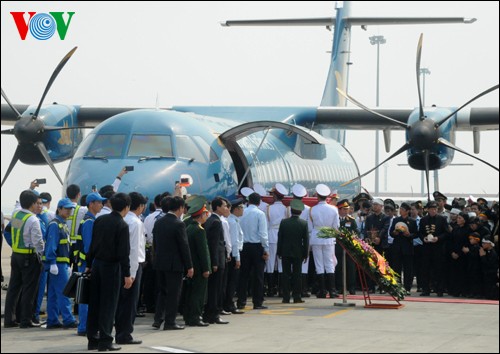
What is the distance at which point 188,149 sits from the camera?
15.5m

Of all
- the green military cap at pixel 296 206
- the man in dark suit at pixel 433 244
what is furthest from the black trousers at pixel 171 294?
the man in dark suit at pixel 433 244

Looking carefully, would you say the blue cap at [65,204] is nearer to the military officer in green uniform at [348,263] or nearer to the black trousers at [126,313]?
the black trousers at [126,313]

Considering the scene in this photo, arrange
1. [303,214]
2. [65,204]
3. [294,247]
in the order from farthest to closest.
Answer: [303,214] → [294,247] → [65,204]

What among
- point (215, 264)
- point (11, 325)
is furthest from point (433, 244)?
point (11, 325)

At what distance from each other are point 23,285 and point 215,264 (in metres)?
2.47

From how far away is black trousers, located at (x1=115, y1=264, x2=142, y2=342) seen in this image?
9578 mm

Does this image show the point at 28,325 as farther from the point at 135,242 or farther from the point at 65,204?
the point at 135,242

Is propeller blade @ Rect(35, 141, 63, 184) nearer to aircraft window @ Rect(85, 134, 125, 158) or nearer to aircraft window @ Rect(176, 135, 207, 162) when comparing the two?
aircraft window @ Rect(85, 134, 125, 158)

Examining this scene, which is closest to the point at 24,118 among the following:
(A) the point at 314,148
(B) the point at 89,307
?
(A) the point at 314,148

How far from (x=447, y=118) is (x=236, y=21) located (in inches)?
354

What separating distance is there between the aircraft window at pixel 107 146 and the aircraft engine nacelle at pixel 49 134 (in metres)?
3.86

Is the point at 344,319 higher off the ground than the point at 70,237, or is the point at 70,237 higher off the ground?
the point at 70,237

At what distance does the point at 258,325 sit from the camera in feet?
35.7

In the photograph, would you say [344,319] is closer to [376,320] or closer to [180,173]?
[376,320]
